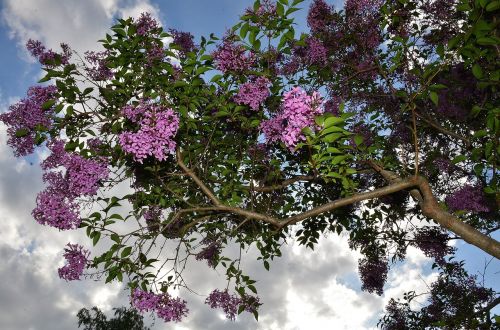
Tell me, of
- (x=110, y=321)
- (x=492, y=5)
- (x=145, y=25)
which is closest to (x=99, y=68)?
(x=145, y=25)

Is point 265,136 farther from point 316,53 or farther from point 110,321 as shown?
point 110,321

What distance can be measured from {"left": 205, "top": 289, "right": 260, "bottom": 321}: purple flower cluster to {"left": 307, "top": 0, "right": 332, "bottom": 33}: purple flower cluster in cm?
525

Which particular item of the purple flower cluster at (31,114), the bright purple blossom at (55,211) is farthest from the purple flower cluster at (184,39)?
the bright purple blossom at (55,211)

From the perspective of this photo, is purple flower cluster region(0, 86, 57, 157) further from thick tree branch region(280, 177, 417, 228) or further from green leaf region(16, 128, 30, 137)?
thick tree branch region(280, 177, 417, 228)

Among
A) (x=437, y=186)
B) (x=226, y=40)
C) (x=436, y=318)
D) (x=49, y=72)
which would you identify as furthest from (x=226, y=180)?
(x=436, y=318)

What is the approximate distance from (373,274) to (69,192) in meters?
7.74

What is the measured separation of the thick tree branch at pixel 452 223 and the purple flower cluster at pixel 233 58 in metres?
1.72

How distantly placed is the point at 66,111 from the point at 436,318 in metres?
8.19

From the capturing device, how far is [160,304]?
4.40m

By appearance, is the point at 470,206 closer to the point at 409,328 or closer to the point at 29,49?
the point at 409,328

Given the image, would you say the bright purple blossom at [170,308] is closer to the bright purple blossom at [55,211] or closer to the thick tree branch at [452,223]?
the bright purple blossom at [55,211]

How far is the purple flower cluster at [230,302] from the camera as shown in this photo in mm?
5000

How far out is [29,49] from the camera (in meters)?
5.50

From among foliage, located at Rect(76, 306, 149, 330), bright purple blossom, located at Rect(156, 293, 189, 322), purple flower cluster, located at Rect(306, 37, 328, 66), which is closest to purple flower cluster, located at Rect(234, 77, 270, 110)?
bright purple blossom, located at Rect(156, 293, 189, 322)
